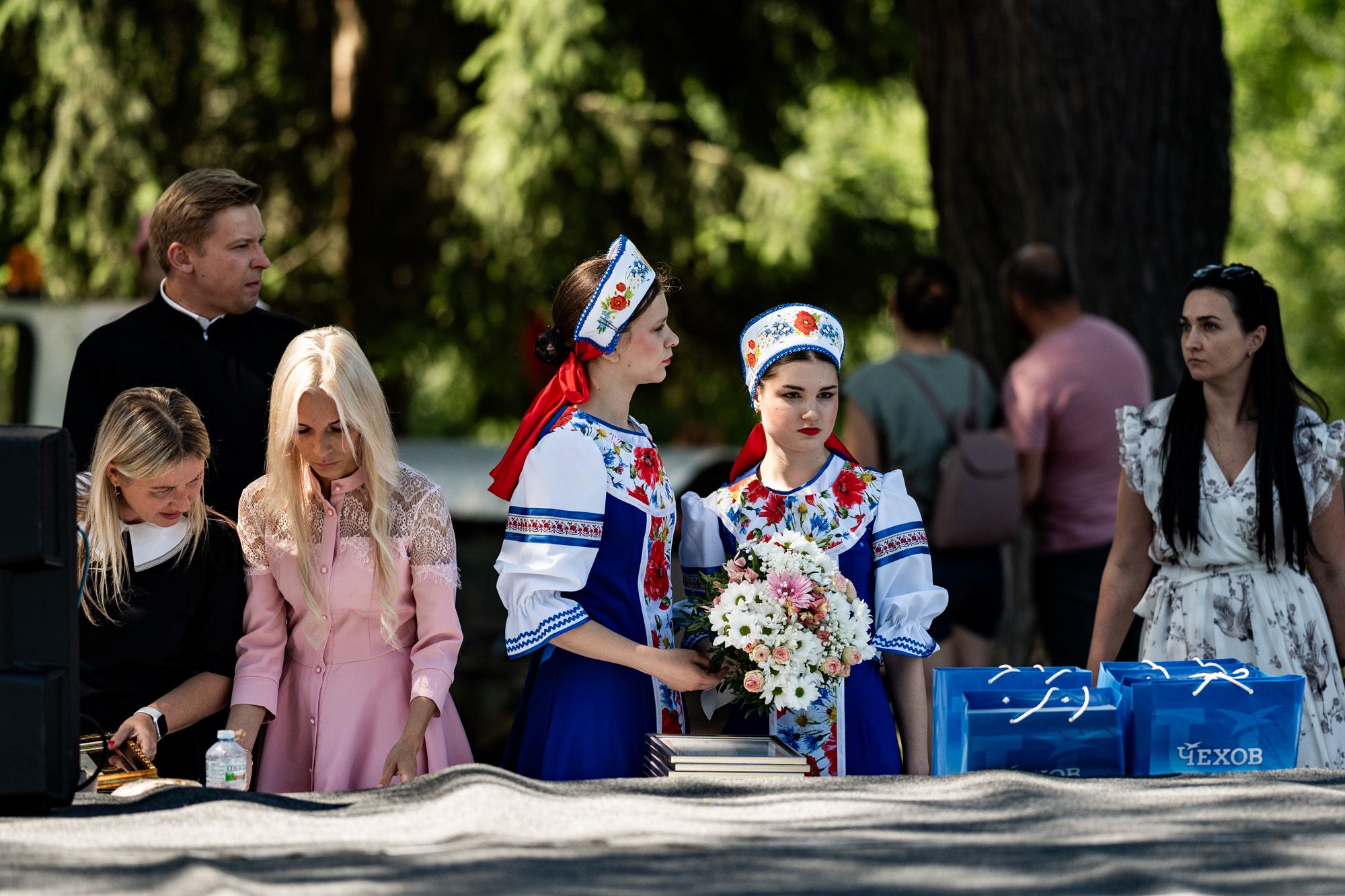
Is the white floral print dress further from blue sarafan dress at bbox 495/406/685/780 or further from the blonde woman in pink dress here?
the blonde woman in pink dress

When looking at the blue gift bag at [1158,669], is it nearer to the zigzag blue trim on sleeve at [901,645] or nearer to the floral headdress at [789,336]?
the zigzag blue trim on sleeve at [901,645]

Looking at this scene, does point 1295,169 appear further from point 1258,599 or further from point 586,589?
point 586,589

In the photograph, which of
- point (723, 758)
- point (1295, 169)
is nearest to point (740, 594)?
point (723, 758)

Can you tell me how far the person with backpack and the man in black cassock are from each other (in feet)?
6.49

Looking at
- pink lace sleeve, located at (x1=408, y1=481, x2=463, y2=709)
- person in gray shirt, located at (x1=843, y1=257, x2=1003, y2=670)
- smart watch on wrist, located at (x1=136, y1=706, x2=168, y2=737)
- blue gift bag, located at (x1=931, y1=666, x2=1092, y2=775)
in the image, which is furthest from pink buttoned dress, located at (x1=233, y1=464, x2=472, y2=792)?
person in gray shirt, located at (x1=843, y1=257, x2=1003, y2=670)

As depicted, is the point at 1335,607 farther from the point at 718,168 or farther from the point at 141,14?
the point at 141,14

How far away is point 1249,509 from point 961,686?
3.94ft

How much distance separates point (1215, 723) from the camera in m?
2.91

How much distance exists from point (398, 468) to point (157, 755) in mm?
813

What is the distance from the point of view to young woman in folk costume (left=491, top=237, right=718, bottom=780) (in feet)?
10.3

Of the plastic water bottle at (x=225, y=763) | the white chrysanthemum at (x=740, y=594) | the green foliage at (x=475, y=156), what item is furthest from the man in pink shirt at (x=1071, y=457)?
the green foliage at (x=475, y=156)

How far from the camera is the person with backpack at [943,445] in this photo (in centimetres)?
486

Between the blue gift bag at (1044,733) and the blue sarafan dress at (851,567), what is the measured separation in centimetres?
42

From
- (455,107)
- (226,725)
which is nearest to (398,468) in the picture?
(226,725)
